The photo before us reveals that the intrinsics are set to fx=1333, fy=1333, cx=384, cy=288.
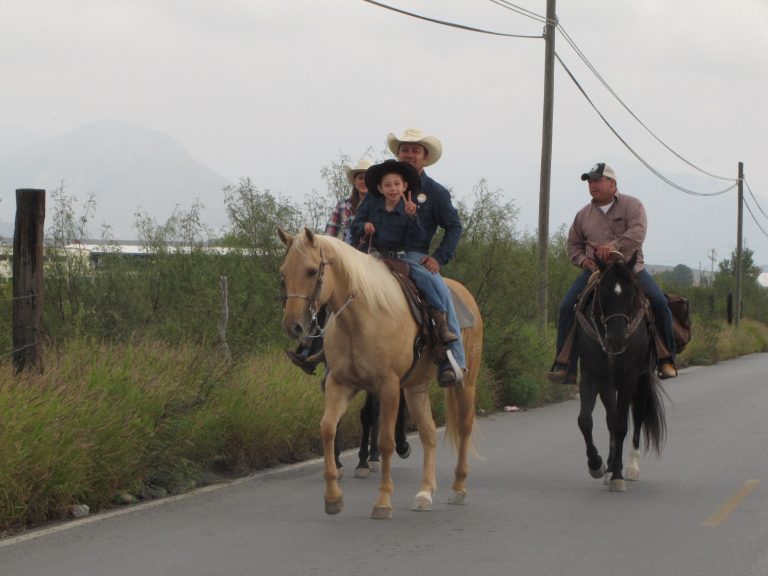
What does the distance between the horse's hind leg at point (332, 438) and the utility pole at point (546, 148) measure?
1515cm

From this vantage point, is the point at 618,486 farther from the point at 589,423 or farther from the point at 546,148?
the point at 546,148

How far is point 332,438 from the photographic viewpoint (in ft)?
29.5

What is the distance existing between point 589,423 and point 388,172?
286cm

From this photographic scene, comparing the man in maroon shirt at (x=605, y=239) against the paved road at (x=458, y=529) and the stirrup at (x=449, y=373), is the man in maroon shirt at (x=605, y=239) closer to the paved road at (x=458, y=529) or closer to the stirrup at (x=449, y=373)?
the paved road at (x=458, y=529)

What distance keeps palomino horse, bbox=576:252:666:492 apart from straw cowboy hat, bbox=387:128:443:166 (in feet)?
5.68

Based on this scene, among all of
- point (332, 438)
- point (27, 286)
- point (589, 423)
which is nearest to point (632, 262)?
point (589, 423)

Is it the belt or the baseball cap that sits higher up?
the baseball cap

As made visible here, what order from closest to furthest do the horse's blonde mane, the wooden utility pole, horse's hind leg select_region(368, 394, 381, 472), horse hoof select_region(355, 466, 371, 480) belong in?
the horse's blonde mane
the wooden utility pole
horse hoof select_region(355, 466, 371, 480)
horse's hind leg select_region(368, 394, 381, 472)

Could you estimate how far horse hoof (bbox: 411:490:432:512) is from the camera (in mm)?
9594

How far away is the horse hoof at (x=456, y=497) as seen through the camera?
32.9ft

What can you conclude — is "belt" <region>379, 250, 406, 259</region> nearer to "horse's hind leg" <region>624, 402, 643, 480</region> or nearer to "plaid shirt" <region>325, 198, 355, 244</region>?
"plaid shirt" <region>325, 198, 355, 244</region>

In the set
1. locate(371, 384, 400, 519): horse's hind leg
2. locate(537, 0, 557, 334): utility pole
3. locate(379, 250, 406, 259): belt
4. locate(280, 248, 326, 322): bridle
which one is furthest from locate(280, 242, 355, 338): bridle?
locate(537, 0, 557, 334): utility pole

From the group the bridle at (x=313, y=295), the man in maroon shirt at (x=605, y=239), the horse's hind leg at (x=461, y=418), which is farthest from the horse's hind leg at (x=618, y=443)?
the bridle at (x=313, y=295)

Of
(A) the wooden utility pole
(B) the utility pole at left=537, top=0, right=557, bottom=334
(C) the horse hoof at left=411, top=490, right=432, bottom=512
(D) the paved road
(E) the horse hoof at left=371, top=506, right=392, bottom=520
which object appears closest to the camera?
(D) the paved road
